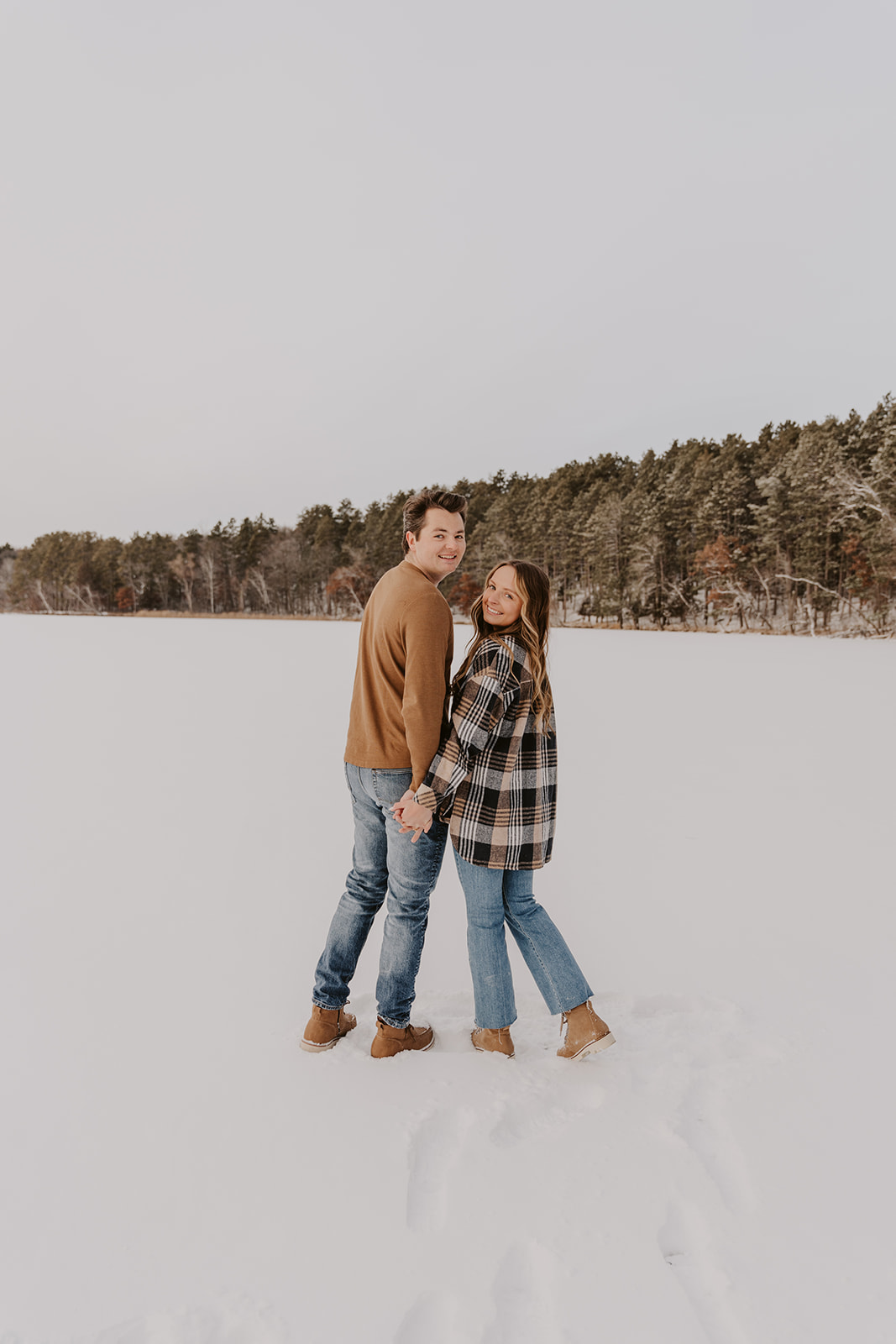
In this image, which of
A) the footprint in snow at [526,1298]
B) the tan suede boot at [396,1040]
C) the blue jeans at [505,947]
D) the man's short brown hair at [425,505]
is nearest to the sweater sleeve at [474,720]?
the blue jeans at [505,947]

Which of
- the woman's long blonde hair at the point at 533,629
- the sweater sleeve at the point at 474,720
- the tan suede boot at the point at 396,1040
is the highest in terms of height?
the woman's long blonde hair at the point at 533,629

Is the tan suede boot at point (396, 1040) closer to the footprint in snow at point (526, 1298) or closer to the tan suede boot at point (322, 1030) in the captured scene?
the tan suede boot at point (322, 1030)

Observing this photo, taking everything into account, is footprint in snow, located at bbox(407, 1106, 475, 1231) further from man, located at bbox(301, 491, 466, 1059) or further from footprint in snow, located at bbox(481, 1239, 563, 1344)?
man, located at bbox(301, 491, 466, 1059)

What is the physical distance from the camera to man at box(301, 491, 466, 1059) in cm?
212

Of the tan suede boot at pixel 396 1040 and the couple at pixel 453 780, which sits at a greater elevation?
the couple at pixel 453 780

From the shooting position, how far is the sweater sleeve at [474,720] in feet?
6.89

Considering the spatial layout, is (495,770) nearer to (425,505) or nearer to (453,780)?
(453,780)

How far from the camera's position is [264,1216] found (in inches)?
67.4

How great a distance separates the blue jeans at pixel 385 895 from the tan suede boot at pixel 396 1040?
3 cm

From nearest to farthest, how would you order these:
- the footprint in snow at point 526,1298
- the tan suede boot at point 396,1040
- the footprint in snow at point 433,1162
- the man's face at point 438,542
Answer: the footprint in snow at point 526,1298, the footprint in snow at point 433,1162, the man's face at point 438,542, the tan suede boot at point 396,1040

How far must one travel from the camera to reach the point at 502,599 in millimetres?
2207

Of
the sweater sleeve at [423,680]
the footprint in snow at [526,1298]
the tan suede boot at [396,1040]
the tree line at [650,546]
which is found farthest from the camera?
the tree line at [650,546]

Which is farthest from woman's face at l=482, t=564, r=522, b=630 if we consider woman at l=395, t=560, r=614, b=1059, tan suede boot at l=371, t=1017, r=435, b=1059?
tan suede boot at l=371, t=1017, r=435, b=1059

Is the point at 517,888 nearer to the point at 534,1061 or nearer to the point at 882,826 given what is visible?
the point at 534,1061
